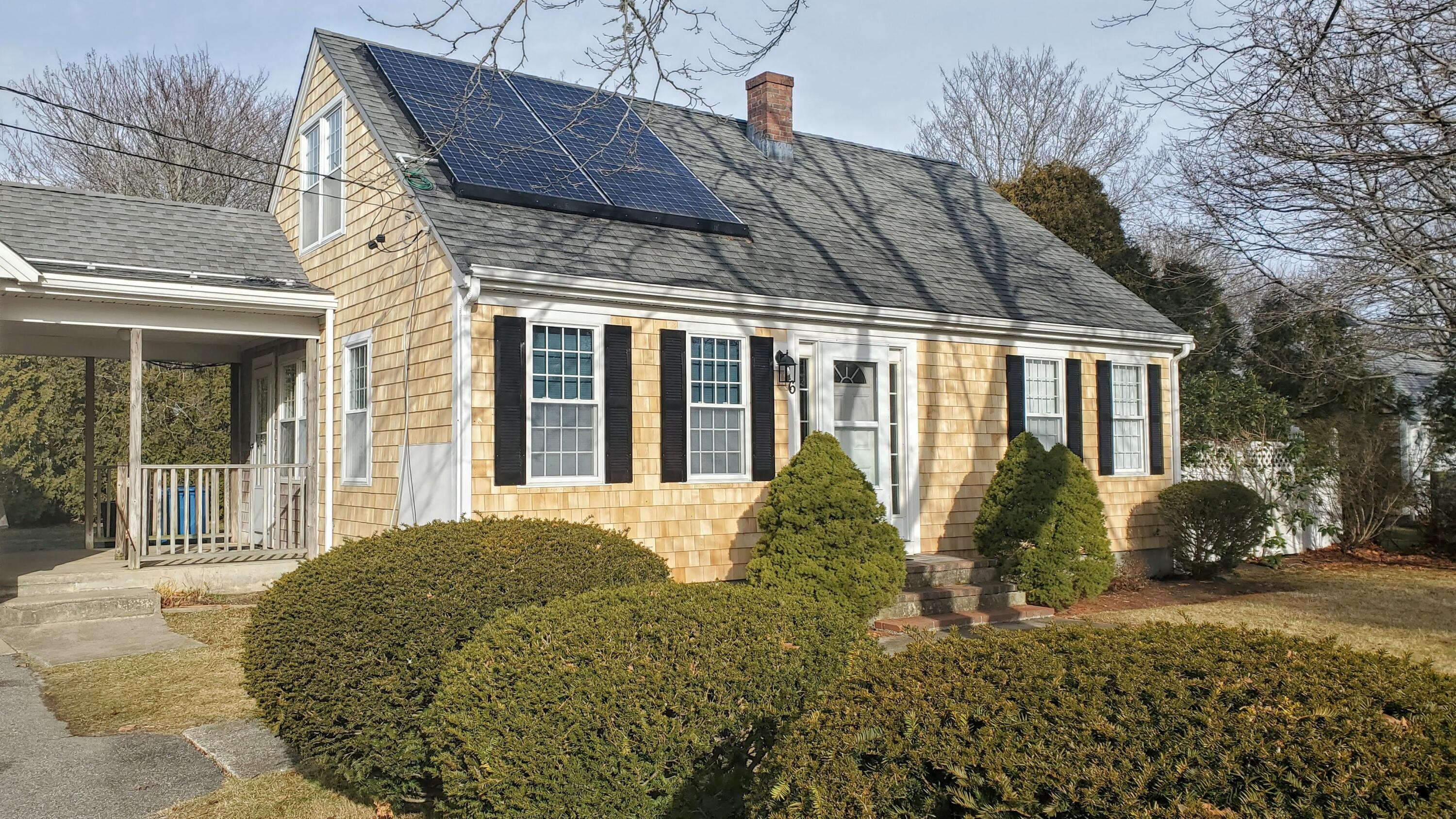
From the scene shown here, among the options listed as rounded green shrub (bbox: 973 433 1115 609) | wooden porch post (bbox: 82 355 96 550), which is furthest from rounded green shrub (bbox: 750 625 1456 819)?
wooden porch post (bbox: 82 355 96 550)

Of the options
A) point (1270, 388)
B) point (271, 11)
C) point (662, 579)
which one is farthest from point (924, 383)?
point (1270, 388)

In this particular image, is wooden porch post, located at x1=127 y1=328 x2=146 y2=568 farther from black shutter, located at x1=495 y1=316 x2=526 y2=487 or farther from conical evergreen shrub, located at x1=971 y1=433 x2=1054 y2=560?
conical evergreen shrub, located at x1=971 y1=433 x2=1054 y2=560

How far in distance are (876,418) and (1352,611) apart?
5.51m

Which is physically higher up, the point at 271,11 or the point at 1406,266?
the point at 271,11

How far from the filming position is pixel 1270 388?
21828 millimetres

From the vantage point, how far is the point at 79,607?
10266 mm

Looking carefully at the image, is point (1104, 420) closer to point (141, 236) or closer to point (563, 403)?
point (563, 403)

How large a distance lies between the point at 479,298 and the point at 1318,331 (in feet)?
55.7

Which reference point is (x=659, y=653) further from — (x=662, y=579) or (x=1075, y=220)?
(x=1075, y=220)

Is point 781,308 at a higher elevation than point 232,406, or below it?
higher

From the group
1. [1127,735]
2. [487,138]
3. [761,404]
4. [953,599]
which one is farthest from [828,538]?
[1127,735]

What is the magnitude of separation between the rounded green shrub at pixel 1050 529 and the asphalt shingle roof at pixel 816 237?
203 centimetres

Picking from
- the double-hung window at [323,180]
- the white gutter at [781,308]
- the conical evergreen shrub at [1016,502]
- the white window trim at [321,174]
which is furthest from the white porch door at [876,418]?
the double-hung window at [323,180]

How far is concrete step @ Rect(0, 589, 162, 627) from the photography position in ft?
33.2
